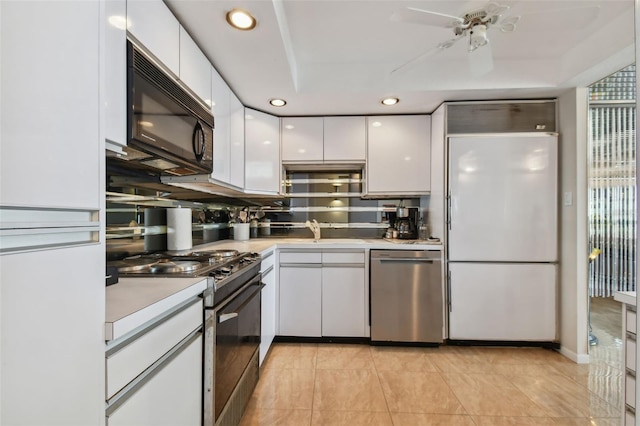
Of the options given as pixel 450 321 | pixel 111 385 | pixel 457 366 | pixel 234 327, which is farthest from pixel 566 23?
pixel 111 385

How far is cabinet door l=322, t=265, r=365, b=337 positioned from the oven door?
97 cm

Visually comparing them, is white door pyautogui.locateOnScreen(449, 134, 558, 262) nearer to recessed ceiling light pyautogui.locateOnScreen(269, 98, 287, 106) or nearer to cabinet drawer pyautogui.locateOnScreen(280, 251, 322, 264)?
cabinet drawer pyautogui.locateOnScreen(280, 251, 322, 264)

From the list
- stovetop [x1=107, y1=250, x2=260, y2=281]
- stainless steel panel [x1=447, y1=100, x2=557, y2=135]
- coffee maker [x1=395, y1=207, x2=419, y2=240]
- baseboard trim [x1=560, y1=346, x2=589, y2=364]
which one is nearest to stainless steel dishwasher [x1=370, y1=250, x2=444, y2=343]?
coffee maker [x1=395, y1=207, x2=419, y2=240]

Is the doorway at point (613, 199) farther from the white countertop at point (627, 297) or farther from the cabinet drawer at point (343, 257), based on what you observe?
the cabinet drawer at point (343, 257)

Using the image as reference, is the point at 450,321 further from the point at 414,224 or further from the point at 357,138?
the point at 357,138

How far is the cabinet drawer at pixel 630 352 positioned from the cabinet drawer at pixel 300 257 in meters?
1.92

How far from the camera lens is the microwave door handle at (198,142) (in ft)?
4.88

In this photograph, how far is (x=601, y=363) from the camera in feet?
7.30

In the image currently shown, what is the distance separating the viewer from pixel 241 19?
56.9 inches

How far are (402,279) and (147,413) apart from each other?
2092 mm

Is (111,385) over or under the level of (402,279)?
over

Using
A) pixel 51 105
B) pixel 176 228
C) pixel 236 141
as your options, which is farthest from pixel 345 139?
pixel 51 105

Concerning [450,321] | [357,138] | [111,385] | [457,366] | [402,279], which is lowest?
[457,366]

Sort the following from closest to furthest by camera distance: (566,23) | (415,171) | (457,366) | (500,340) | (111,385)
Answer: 1. (111,385)
2. (566,23)
3. (457,366)
4. (500,340)
5. (415,171)
